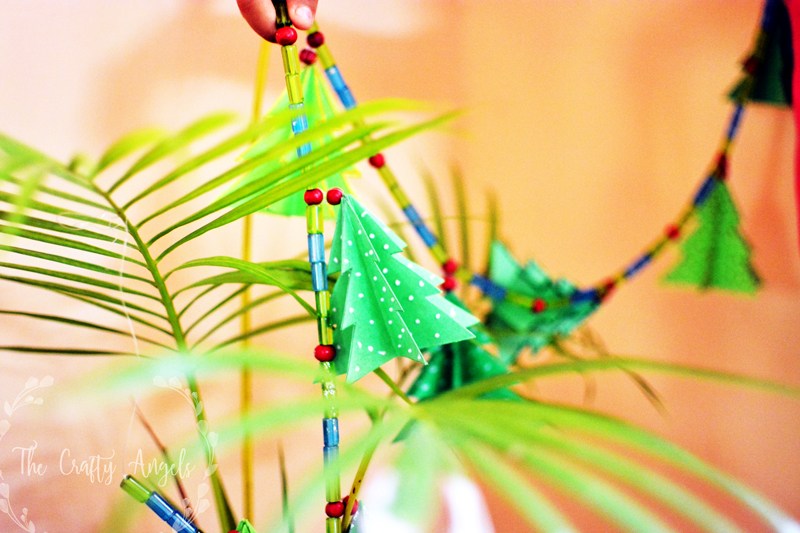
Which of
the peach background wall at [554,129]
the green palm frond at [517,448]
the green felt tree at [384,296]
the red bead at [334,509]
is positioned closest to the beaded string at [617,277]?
the peach background wall at [554,129]

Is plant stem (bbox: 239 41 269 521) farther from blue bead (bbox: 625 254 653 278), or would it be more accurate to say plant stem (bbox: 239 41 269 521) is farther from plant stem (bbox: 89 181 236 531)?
blue bead (bbox: 625 254 653 278)

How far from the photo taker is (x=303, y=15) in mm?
544

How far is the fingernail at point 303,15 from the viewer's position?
0.54 metres

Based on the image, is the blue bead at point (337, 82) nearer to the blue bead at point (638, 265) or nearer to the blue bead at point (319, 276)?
the blue bead at point (319, 276)

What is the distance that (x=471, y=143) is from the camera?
1299mm

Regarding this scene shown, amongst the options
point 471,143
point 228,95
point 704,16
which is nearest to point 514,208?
point 471,143

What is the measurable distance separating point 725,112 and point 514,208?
43 cm

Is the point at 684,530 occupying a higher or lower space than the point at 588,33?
lower

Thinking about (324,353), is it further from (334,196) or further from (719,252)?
(719,252)

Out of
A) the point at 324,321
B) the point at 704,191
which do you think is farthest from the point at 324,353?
the point at 704,191

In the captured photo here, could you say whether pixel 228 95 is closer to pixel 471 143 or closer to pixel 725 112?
pixel 471 143

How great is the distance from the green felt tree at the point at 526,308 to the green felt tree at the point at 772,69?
0.39m

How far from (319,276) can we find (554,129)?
0.82m

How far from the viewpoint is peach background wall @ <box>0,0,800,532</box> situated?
0.71 m
